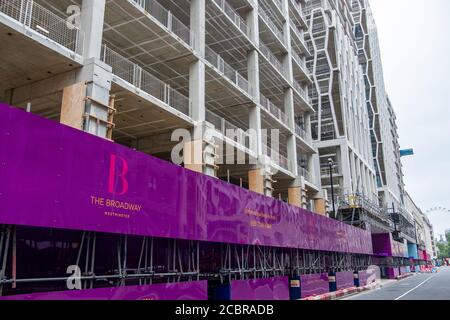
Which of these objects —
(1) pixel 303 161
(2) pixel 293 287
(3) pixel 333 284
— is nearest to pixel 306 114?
(1) pixel 303 161

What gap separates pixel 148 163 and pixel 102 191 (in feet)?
6.79

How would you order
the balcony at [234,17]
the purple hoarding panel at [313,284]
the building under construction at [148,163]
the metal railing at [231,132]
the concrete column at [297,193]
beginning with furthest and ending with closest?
1. the concrete column at [297,193]
2. the balcony at [234,17]
3. the metal railing at [231,132]
4. the purple hoarding panel at [313,284]
5. the building under construction at [148,163]

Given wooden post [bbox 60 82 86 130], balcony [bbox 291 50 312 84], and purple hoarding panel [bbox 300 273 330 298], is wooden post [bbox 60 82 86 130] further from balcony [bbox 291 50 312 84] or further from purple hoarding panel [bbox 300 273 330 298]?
balcony [bbox 291 50 312 84]

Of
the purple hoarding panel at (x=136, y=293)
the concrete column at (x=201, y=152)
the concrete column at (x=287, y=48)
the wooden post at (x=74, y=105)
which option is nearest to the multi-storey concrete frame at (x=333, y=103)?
the concrete column at (x=287, y=48)

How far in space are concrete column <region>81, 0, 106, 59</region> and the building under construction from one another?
46 mm

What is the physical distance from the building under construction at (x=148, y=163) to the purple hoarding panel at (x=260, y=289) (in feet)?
0.28

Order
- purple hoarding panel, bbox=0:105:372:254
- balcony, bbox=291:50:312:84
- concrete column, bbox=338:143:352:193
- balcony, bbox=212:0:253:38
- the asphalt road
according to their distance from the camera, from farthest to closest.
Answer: concrete column, bbox=338:143:352:193 → balcony, bbox=291:50:312:84 → balcony, bbox=212:0:253:38 → the asphalt road → purple hoarding panel, bbox=0:105:372:254

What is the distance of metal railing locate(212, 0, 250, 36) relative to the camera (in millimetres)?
24281

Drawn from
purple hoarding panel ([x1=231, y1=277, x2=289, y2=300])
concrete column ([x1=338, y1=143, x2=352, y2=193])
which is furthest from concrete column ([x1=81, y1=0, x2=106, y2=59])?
concrete column ([x1=338, y1=143, x2=352, y2=193])

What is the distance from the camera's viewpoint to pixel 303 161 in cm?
4544

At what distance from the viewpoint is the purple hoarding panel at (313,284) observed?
20.1 metres

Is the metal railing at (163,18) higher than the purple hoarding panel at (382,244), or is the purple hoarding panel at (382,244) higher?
the metal railing at (163,18)

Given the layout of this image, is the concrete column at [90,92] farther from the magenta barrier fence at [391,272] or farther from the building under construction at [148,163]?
the magenta barrier fence at [391,272]
